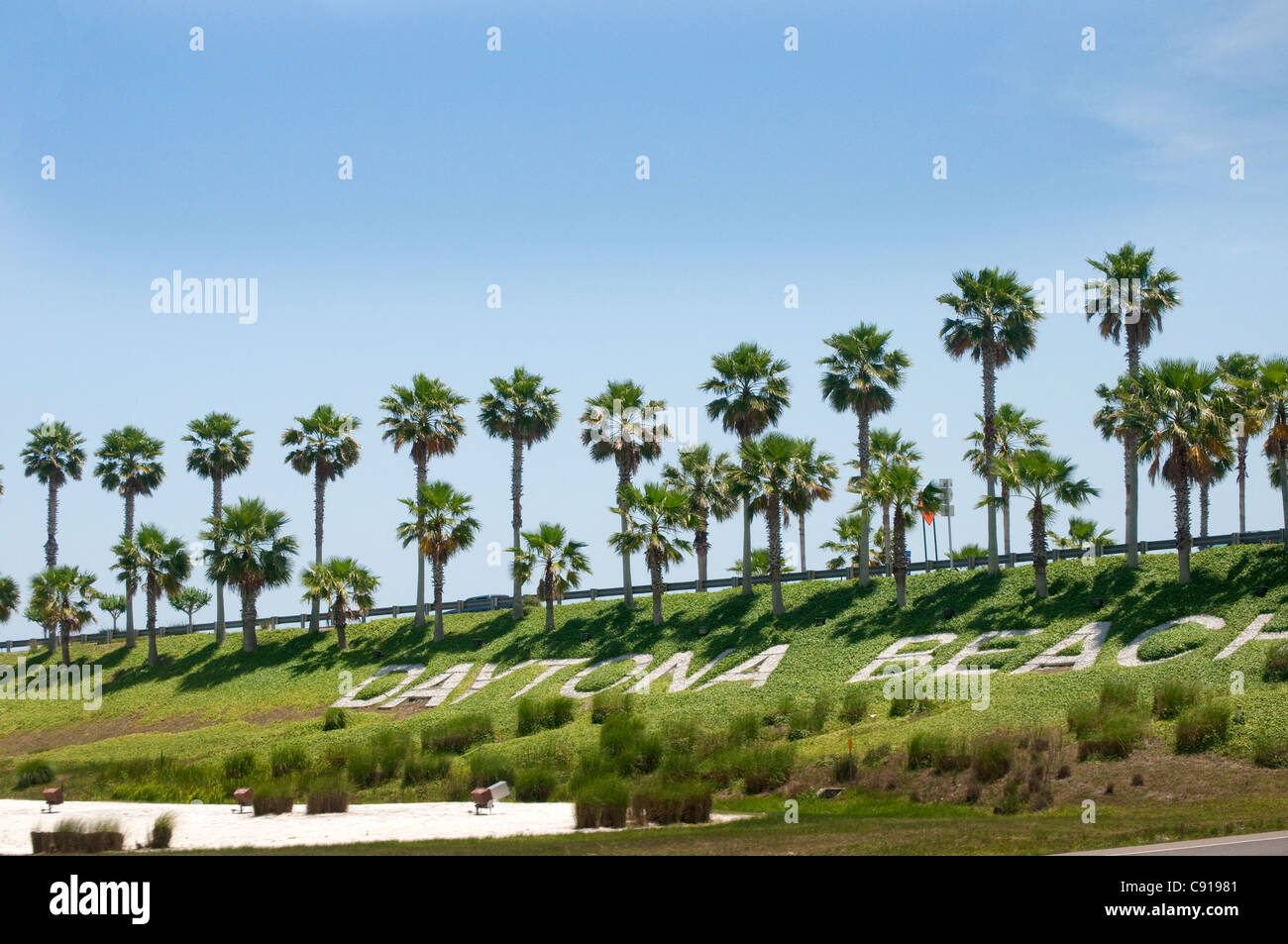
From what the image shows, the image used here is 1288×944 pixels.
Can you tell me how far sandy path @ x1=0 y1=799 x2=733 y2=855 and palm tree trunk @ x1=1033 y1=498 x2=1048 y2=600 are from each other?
96.7 ft

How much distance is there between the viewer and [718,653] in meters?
59.3

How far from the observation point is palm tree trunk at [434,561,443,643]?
7250 centimetres

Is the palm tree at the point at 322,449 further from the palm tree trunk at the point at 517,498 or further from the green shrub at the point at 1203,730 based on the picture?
the green shrub at the point at 1203,730

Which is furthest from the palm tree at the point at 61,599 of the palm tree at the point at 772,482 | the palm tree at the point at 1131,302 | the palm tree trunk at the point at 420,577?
the palm tree at the point at 1131,302

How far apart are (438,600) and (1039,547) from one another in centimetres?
3686

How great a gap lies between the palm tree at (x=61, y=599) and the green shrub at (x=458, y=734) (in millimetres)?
42646

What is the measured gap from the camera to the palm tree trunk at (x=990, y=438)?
6025cm

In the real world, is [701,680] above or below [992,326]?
below

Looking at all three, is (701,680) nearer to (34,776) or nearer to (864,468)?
(864,468)

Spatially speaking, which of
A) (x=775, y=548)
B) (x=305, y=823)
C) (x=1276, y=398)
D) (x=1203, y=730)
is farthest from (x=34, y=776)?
(x=1276, y=398)

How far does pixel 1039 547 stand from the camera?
180 ft

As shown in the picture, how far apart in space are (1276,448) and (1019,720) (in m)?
25.2
